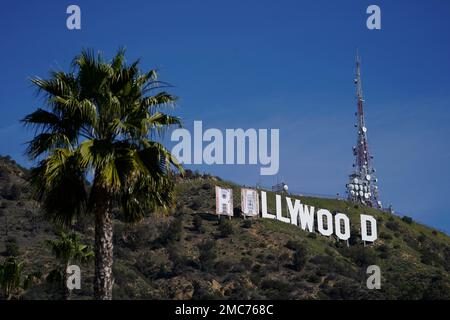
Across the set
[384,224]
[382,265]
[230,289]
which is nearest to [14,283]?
[230,289]

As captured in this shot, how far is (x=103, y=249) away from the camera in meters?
20.0

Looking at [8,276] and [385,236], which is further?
[385,236]

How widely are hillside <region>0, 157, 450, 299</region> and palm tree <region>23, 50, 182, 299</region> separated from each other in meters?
54.7

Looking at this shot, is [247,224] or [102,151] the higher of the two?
[247,224]

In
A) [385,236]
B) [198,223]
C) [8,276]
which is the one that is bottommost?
[8,276]

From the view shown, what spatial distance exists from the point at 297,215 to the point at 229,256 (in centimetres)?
1607

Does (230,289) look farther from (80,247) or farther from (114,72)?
(114,72)

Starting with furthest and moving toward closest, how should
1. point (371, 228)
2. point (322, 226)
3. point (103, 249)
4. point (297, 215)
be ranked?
point (371, 228) < point (322, 226) < point (297, 215) < point (103, 249)

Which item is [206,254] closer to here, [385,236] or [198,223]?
[198,223]

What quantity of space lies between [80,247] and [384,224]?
290 ft

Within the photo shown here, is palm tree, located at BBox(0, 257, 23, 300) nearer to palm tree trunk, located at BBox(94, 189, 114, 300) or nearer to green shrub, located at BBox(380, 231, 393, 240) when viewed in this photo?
palm tree trunk, located at BBox(94, 189, 114, 300)

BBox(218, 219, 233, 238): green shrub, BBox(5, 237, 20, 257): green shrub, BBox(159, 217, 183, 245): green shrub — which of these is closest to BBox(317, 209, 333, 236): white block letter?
BBox(218, 219, 233, 238): green shrub

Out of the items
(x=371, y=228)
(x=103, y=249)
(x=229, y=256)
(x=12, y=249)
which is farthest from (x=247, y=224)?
(x=103, y=249)

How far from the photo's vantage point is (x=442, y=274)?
103250 millimetres
